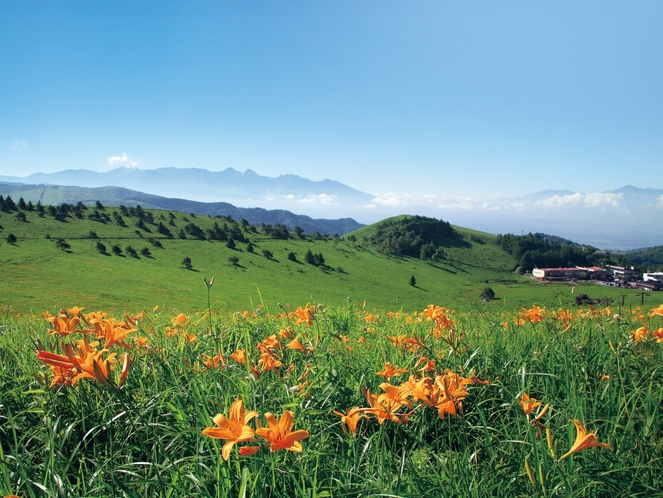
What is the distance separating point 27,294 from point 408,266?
294ft

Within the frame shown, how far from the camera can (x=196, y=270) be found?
2953 inches

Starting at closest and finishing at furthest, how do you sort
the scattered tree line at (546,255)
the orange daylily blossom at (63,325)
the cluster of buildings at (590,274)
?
the orange daylily blossom at (63,325) → the cluster of buildings at (590,274) → the scattered tree line at (546,255)

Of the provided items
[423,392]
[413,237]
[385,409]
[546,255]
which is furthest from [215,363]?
[546,255]

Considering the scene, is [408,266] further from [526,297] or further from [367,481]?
[367,481]

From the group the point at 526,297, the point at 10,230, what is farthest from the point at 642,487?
the point at 10,230

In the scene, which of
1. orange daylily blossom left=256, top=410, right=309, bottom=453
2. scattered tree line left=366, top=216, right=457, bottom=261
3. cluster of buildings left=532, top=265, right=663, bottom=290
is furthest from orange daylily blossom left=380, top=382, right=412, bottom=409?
cluster of buildings left=532, top=265, right=663, bottom=290

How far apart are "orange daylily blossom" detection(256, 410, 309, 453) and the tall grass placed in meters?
0.20

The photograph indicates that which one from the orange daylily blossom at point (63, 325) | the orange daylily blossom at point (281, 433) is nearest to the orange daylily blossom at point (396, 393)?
the orange daylily blossom at point (281, 433)

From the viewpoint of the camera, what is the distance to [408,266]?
366 feet

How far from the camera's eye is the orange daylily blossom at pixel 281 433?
3.52 feet

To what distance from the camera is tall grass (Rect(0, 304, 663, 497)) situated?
4.98 ft

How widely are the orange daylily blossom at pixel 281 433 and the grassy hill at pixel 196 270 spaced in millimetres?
35283

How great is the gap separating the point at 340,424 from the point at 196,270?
77706 millimetres

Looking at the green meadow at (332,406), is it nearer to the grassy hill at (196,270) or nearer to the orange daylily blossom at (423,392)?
the orange daylily blossom at (423,392)
